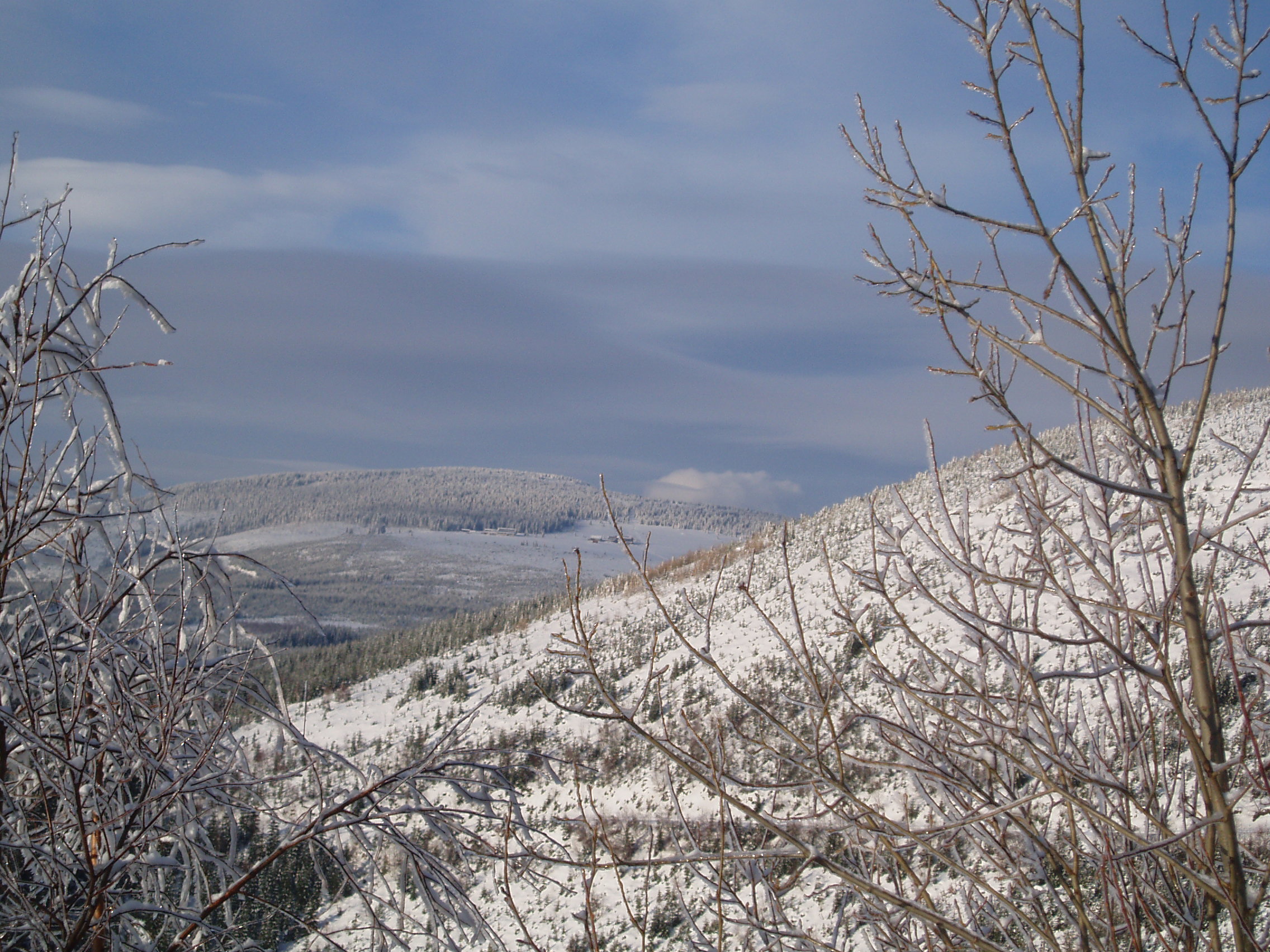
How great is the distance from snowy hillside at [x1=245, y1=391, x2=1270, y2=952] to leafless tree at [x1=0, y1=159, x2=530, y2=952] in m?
0.30

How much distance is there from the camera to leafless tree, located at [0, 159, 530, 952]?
2.17 meters

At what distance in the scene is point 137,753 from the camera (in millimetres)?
2080

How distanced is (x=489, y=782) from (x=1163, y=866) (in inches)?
A: 89.5

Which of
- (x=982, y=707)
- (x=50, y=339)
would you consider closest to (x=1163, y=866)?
(x=982, y=707)

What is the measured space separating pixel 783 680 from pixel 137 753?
37.0 m

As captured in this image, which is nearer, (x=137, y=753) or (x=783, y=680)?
(x=137, y=753)

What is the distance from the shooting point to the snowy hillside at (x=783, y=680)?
2.24 meters

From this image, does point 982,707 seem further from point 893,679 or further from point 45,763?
point 45,763

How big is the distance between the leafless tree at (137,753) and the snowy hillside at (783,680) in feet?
0.99

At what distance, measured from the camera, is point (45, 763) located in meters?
2.86

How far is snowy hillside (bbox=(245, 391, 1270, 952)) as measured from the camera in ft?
7.36

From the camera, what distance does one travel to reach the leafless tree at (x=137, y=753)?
217cm

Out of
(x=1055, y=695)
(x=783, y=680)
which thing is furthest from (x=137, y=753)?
(x=783, y=680)

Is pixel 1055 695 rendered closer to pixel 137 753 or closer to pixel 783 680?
pixel 137 753
